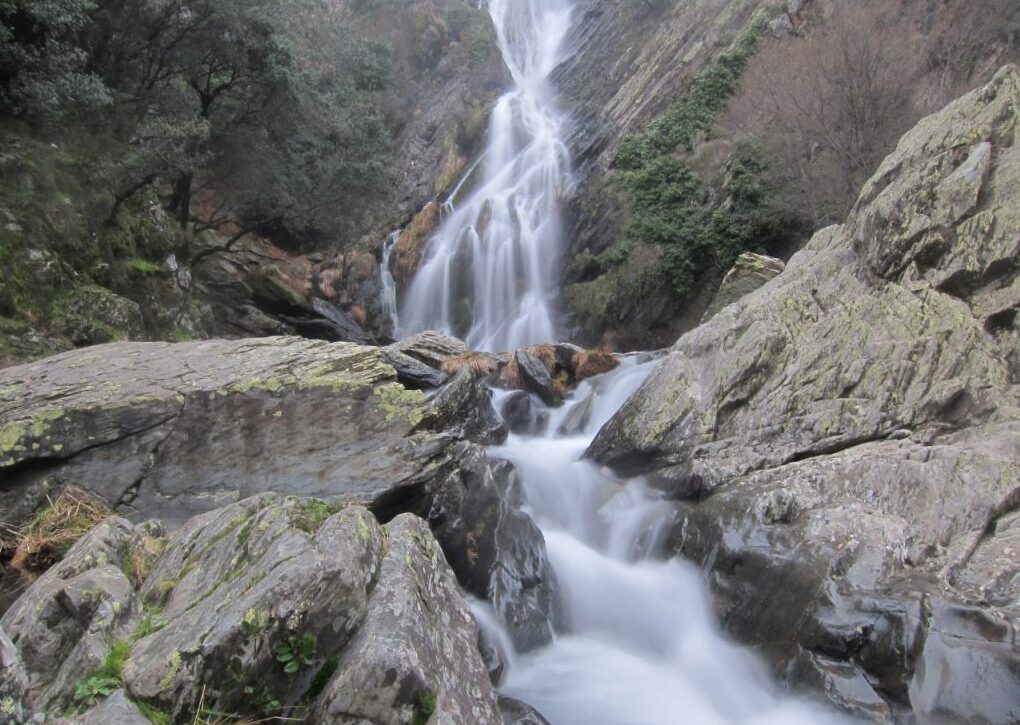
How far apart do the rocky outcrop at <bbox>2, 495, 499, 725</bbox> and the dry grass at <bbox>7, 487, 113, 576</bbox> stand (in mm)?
1593

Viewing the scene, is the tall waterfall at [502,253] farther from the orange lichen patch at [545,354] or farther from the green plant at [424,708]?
the green plant at [424,708]

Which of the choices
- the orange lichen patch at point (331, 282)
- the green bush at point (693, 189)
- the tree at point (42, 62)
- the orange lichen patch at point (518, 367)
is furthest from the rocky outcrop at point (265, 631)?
the orange lichen patch at point (331, 282)

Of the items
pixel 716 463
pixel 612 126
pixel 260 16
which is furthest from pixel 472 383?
pixel 612 126

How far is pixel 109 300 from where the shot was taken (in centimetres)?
1210

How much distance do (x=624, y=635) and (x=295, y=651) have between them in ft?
15.5

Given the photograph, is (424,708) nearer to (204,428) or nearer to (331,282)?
(204,428)

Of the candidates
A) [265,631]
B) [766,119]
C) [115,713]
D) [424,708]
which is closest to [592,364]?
[766,119]

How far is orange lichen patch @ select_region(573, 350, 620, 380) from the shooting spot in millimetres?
15555

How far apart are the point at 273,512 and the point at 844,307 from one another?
8.64 m

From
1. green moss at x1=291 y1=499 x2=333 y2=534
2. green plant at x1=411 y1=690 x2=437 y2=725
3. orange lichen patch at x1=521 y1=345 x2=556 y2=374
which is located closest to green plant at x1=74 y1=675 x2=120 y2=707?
green moss at x1=291 y1=499 x2=333 y2=534

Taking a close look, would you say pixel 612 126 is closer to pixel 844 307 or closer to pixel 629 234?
pixel 629 234

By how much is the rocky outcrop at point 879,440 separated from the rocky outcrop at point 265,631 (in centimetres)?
355

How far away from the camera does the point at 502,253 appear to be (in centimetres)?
2466

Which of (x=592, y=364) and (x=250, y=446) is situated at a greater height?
(x=592, y=364)
